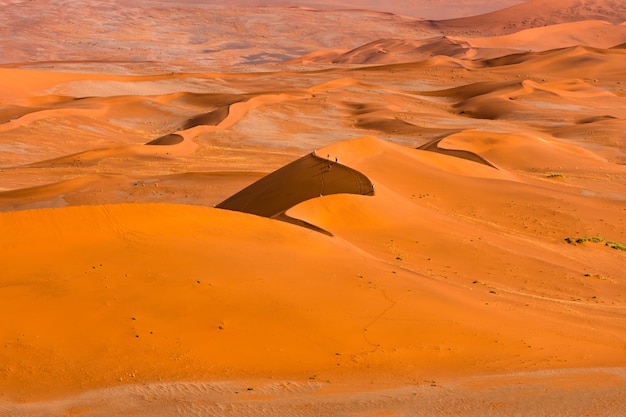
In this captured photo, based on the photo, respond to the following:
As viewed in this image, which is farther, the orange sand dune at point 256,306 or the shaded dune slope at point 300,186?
the shaded dune slope at point 300,186

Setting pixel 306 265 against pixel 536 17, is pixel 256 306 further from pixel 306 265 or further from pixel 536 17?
pixel 536 17

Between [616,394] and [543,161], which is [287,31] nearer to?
[543,161]

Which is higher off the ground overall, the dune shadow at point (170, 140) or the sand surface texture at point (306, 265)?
the sand surface texture at point (306, 265)

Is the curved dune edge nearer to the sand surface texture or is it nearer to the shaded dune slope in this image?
the sand surface texture

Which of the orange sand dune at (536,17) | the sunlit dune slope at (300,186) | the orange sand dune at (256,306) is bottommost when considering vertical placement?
the orange sand dune at (536,17)

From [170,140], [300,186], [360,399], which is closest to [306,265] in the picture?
[360,399]

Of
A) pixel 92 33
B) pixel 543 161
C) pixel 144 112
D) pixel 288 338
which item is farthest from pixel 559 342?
pixel 92 33

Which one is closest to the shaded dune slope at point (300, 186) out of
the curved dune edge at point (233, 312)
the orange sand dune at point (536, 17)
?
the curved dune edge at point (233, 312)

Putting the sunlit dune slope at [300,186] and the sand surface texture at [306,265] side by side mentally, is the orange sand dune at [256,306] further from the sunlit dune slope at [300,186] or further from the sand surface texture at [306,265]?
the sunlit dune slope at [300,186]
